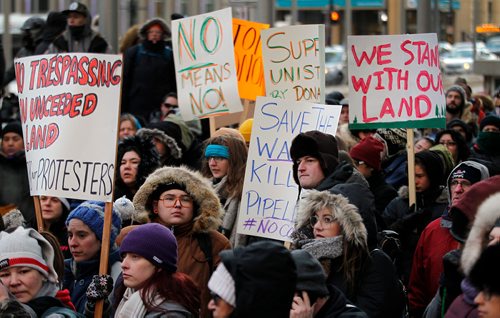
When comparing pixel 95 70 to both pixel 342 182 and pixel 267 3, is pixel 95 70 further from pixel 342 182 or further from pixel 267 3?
pixel 267 3

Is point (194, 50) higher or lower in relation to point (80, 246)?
higher

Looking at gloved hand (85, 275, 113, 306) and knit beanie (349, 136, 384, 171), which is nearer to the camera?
gloved hand (85, 275, 113, 306)

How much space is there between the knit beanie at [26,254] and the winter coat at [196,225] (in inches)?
38.8

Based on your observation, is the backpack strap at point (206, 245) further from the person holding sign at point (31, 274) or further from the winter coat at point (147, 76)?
the winter coat at point (147, 76)

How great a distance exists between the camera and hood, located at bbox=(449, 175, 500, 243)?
6.03 m

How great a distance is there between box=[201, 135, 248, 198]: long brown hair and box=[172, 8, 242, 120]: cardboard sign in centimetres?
179

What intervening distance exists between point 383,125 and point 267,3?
705 cm

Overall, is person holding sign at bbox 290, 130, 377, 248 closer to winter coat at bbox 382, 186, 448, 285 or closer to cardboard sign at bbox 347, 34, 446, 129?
winter coat at bbox 382, 186, 448, 285

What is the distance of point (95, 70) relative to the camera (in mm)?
8250

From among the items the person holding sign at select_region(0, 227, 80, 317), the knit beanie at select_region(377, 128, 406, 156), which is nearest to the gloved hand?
the person holding sign at select_region(0, 227, 80, 317)

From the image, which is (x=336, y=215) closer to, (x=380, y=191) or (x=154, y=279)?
(x=154, y=279)

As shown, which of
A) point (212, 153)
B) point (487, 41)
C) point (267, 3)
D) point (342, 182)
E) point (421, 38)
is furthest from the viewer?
point (487, 41)

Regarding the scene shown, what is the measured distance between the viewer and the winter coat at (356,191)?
6.68 metres

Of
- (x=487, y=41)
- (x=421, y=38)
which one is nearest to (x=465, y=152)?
(x=421, y=38)
